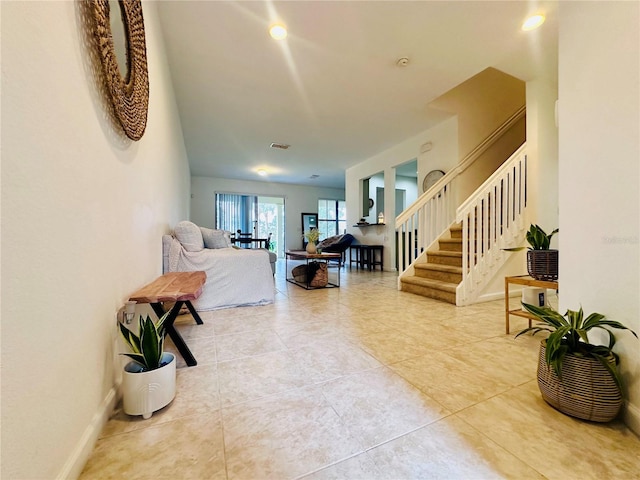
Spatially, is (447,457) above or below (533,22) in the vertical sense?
below

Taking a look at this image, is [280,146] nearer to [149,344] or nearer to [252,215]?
[252,215]

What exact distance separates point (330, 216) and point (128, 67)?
8.77 metres

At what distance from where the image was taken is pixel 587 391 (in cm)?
105

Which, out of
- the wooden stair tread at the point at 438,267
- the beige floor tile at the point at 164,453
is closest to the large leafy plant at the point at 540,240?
the wooden stair tread at the point at 438,267

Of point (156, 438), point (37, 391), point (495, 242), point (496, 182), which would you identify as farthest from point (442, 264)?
point (37, 391)

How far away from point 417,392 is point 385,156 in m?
5.39

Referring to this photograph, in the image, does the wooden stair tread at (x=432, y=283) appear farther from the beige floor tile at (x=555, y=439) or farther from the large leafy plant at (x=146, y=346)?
the large leafy plant at (x=146, y=346)

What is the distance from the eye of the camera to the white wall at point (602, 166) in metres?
1.04

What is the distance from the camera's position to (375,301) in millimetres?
3152

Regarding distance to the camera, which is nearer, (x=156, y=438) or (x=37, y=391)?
(x=37, y=391)

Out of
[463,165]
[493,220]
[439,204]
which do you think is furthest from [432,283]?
[463,165]

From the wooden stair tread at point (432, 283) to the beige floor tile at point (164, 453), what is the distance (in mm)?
2779

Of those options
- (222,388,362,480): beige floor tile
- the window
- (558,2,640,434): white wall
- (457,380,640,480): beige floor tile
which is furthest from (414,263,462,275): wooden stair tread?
the window

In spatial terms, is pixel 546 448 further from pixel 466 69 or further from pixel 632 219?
pixel 466 69
